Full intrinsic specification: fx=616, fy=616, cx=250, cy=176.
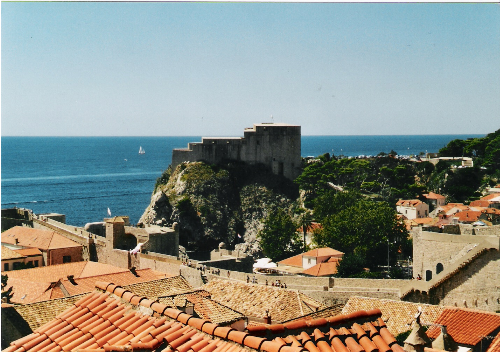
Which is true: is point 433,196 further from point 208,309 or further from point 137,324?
point 137,324

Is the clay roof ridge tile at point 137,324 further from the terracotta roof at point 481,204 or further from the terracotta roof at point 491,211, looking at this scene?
the terracotta roof at point 481,204

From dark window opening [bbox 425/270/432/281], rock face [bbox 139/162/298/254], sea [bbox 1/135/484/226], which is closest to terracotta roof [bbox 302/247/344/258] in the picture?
dark window opening [bbox 425/270/432/281]

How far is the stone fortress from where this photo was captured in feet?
183

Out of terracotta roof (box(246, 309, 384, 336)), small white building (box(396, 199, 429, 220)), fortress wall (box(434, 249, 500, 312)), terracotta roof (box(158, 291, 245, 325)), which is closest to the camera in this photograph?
terracotta roof (box(246, 309, 384, 336))

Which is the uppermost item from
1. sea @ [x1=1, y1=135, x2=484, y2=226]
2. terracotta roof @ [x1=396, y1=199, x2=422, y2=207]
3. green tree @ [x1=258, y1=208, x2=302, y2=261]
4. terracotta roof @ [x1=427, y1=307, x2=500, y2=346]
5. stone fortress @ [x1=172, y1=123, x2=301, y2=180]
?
stone fortress @ [x1=172, y1=123, x2=301, y2=180]

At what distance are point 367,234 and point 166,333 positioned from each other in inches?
1210

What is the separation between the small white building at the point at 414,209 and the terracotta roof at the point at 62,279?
24137mm

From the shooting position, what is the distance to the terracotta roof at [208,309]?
1502cm

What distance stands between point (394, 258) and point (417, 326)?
28154 mm

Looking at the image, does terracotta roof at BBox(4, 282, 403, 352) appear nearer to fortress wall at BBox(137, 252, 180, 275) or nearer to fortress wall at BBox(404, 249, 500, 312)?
fortress wall at BBox(404, 249, 500, 312)

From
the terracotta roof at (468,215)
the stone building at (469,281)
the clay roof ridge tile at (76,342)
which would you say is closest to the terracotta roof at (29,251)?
the stone building at (469,281)

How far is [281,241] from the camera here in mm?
41594

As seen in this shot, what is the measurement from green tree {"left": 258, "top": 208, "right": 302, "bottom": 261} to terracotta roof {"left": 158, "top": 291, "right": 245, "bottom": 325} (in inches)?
929

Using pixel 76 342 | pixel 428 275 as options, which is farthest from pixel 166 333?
pixel 428 275
